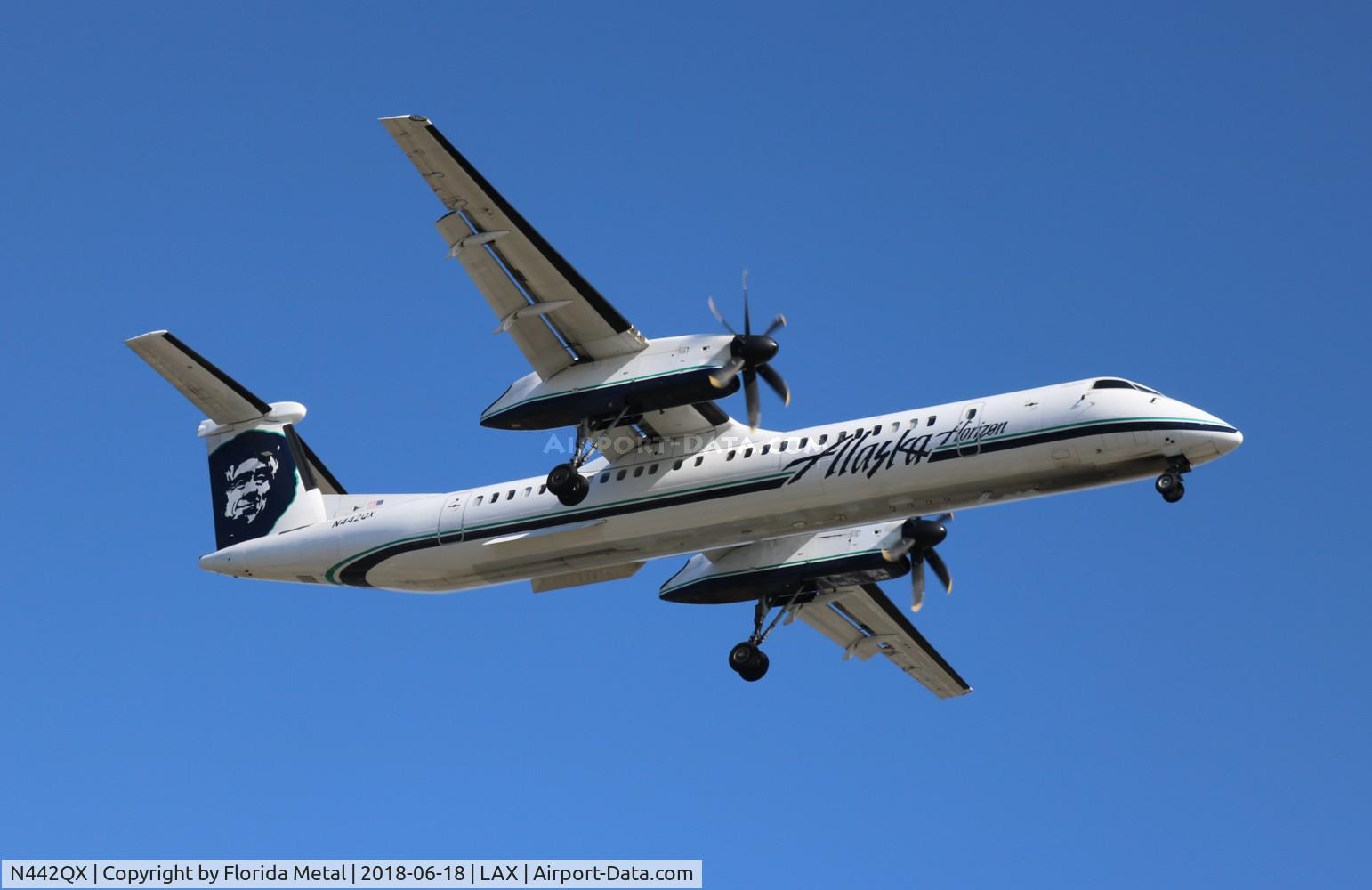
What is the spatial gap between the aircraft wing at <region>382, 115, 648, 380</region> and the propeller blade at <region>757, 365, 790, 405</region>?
176cm

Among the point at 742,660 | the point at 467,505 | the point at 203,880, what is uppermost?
the point at 467,505

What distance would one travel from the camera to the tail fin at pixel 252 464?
25.1 m

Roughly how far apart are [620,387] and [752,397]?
5.85ft

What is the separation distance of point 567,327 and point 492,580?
13.3 ft

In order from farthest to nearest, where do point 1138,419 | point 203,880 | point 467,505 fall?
point 467,505 → point 203,880 → point 1138,419

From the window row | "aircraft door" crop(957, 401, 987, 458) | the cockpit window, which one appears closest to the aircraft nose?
the cockpit window

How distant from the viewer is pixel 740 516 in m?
22.0

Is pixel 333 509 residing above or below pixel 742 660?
above

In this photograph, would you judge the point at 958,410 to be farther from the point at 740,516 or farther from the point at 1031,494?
the point at 740,516

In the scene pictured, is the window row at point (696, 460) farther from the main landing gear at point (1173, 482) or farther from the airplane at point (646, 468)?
the main landing gear at point (1173, 482)

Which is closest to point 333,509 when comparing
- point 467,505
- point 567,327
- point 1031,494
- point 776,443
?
point 467,505

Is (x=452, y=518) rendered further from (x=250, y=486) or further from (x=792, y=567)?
(x=792, y=567)

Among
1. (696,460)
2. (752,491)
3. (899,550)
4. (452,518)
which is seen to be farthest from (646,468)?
(899,550)

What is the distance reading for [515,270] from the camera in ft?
70.6
